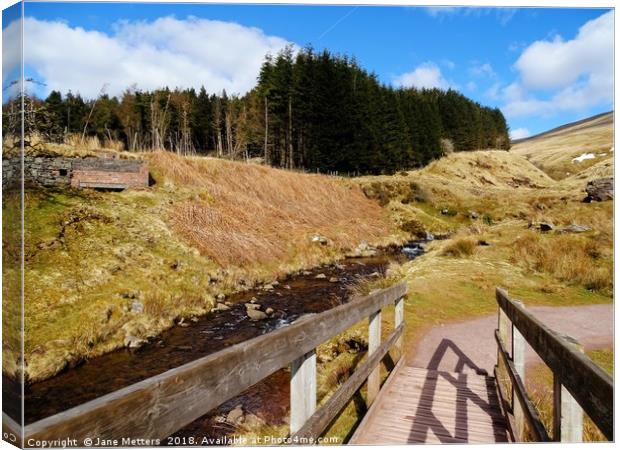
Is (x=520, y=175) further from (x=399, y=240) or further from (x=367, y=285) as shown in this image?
(x=367, y=285)

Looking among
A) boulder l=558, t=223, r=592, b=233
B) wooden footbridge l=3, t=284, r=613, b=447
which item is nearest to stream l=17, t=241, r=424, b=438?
wooden footbridge l=3, t=284, r=613, b=447

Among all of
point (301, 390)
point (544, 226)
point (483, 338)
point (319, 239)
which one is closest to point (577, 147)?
point (544, 226)

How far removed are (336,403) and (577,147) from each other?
13439 millimetres

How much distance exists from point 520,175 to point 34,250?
25702 mm

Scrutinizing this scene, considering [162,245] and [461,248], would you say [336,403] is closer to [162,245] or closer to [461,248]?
[162,245]

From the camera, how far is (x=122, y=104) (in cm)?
3794

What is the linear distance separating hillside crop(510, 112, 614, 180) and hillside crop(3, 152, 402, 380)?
727cm

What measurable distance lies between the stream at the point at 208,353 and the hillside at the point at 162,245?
42 centimetres

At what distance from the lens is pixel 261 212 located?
19609 millimetres

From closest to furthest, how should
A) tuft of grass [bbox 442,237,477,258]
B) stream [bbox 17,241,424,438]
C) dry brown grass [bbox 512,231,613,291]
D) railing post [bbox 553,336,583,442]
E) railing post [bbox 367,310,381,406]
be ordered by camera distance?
railing post [bbox 553,336,583,442], railing post [bbox 367,310,381,406], stream [bbox 17,241,424,438], dry brown grass [bbox 512,231,613,291], tuft of grass [bbox 442,237,477,258]

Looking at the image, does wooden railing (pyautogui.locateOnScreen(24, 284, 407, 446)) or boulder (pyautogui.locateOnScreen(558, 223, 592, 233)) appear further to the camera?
boulder (pyautogui.locateOnScreen(558, 223, 592, 233))

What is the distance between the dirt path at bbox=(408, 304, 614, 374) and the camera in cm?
673

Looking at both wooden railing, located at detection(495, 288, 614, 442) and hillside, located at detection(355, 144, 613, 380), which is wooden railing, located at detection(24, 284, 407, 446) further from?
hillside, located at detection(355, 144, 613, 380)

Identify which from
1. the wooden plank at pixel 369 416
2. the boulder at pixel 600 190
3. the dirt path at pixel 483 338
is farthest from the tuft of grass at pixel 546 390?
the boulder at pixel 600 190
